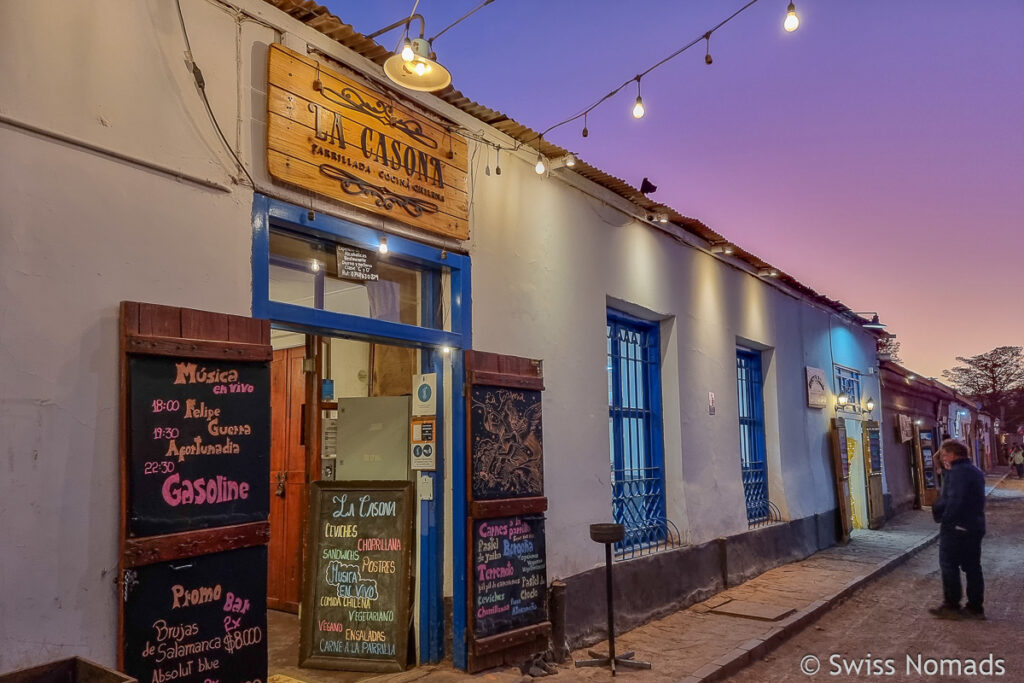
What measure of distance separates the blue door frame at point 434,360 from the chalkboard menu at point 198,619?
1597mm

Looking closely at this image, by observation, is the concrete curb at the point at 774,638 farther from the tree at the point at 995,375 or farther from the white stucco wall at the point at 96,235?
the tree at the point at 995,375

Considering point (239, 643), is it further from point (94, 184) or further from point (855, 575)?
point (855, 575)

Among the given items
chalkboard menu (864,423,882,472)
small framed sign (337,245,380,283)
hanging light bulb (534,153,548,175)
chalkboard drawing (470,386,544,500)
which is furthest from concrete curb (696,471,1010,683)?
chalkboard menu (864,423,882,472)

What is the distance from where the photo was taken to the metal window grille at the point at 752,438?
10828 mm

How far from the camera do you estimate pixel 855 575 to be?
10062 millimetres

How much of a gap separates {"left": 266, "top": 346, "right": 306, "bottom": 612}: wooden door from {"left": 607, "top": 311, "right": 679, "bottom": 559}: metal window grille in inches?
126

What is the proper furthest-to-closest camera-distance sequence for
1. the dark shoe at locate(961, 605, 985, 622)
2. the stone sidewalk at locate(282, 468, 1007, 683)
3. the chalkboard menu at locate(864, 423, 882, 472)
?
the chalkboard menu at locate(864, 423, 882, 472) < the dark shoe at locate(961, 605, 985, 622) < the stone sidewalk at locate(282, 468, 1007, 683)

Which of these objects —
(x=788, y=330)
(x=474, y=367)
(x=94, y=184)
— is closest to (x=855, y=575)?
(x=788, y=330)

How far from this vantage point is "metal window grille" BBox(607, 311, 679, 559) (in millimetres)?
8055

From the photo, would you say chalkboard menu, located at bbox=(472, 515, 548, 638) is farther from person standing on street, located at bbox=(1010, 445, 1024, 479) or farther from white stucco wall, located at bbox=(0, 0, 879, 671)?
person standing on street, located at bbox=(1010, 445, 1024, 479)

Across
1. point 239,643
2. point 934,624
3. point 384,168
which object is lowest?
point 934,624

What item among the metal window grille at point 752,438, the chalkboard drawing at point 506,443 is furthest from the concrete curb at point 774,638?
the chalkboard drawing at point 506,443

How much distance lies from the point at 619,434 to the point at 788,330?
5608 millimetres

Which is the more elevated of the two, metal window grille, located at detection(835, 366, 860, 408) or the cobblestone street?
metal window grille, located at detection(835, 366, 860, 408)
